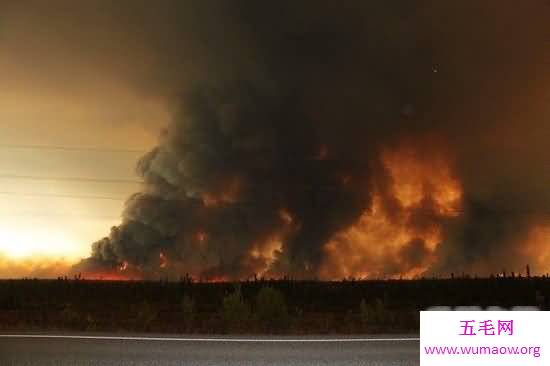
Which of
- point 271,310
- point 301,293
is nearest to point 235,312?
point 271,310

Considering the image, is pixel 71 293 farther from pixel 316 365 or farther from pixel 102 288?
pixel 316 365

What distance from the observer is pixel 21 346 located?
1149 cm

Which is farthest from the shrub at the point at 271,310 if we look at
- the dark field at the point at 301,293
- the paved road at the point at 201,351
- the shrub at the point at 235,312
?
the dark field at the point at 301,293

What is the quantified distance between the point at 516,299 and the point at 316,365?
202 ft

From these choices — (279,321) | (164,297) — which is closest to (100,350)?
(279,321)

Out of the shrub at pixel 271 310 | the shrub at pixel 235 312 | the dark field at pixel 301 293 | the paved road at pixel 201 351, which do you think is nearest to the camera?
the paved road at pixel 201 351

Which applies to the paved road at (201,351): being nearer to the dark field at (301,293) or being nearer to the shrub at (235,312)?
the shrub at (235,312)

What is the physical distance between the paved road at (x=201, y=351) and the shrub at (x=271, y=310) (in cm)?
954

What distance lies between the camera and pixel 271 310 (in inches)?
918

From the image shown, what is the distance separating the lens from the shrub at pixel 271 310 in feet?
73.6

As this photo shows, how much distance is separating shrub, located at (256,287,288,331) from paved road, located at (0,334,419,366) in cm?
954

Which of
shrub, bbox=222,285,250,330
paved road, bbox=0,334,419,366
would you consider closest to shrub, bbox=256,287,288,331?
shrub, bbox=222,285,250,330

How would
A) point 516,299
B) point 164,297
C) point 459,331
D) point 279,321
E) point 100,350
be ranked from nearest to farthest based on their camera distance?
point 459,331 → point 100,350 → point 279,321 → point 516,299 → point 164,297

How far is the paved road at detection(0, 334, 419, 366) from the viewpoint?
1008 cm
